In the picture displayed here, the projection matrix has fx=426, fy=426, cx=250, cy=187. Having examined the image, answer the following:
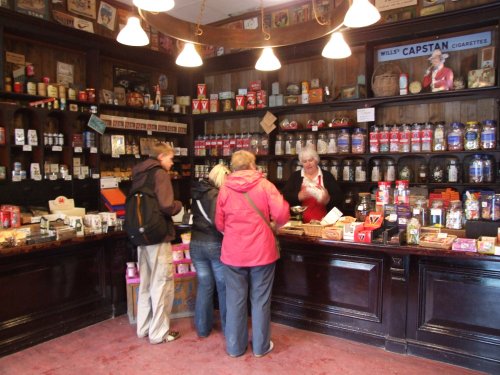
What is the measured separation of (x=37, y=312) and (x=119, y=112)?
2.66 metres

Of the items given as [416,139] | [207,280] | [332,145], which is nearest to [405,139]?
[416,139]

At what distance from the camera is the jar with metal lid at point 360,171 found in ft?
15.7

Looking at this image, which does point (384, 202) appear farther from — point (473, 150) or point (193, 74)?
point (193, 74)

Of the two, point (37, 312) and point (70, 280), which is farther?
point (70, 280)

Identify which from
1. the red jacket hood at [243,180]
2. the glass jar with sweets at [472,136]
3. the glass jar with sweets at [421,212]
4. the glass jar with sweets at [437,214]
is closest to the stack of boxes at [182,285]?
the red jacket hood at [243,180]

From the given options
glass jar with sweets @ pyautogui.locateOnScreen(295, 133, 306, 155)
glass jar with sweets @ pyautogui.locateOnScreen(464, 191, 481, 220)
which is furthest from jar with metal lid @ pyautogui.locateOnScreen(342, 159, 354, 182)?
glass jar with sweets @ pyautogui.locateOnScreen(464, 191, 481, 220)

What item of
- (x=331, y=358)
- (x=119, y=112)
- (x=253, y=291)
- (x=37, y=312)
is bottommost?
(x=331, y=358)

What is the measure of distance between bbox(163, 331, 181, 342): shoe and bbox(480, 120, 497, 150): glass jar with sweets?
3.35 meters

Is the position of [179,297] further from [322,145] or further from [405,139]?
[405,139]

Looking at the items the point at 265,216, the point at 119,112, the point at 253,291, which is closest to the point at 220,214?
the point at 265,216

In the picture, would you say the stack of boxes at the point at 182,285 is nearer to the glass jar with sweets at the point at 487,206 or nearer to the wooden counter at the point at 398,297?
the wooden counter at the point at 398,297

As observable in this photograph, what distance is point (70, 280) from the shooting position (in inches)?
157

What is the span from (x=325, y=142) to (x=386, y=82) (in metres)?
0.96

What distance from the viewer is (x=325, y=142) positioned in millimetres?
5039
